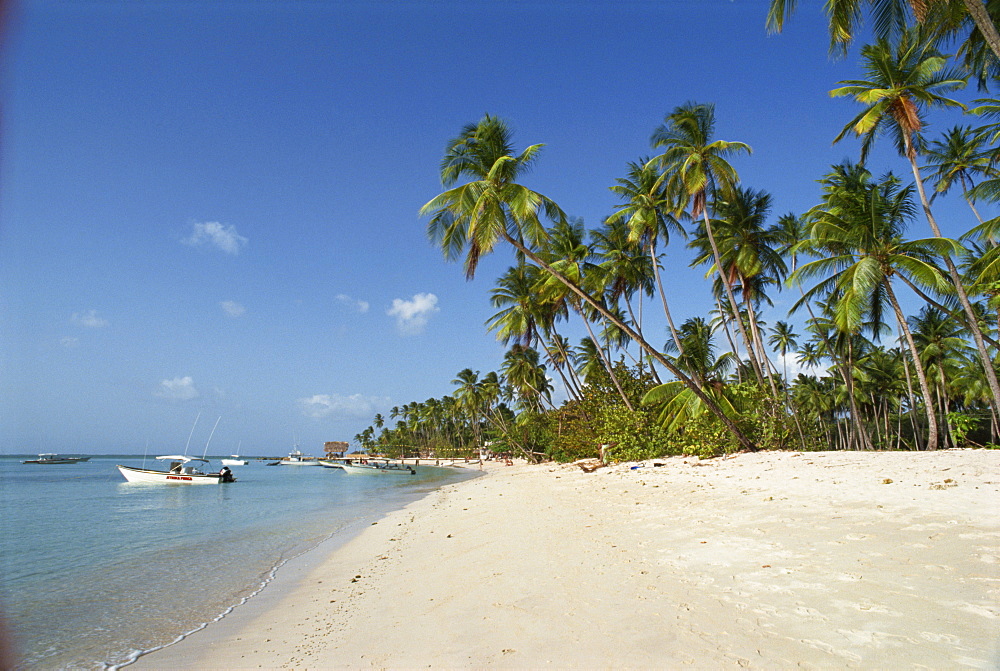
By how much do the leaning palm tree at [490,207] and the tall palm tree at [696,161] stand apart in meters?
5.52

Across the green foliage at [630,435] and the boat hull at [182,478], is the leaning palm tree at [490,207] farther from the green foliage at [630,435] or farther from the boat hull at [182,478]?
the boat hull at [182,478]

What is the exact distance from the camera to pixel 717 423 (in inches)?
725

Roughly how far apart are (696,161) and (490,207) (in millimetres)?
8976

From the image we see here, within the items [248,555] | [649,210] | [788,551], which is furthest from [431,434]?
[788,551]

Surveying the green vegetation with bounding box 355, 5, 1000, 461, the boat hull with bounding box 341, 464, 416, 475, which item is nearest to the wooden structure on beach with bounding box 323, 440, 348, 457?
the boat hull with bounding box 341, 464, 416, 475

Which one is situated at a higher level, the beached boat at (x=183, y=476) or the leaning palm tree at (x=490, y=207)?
the leaning palm tree at (x=490, y=207)

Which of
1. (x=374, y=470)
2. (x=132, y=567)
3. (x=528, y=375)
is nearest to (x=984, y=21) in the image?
(x=132, y=567)

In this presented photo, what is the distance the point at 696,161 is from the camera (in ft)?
61.2

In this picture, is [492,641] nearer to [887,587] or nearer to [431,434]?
[887,587]

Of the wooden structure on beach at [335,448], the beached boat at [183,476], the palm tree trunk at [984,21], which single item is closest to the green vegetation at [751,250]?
the palm tree trunk at [984,21]

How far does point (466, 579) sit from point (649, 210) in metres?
19.2

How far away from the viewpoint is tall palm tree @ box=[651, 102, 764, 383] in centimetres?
1850

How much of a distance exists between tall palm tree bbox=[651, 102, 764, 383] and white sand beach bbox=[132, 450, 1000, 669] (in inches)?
473

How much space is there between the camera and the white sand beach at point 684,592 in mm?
3586
